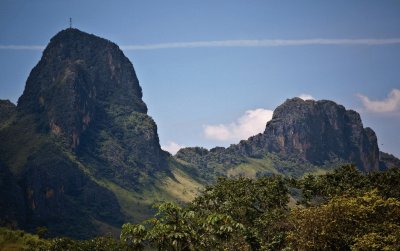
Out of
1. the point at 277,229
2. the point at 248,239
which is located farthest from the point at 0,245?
the point at 277,229

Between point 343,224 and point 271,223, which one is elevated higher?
point 271,223

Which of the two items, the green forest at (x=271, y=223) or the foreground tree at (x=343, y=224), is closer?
the green forest at (x=271, y=223)

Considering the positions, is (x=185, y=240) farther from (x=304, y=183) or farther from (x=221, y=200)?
(x=304, y=183)

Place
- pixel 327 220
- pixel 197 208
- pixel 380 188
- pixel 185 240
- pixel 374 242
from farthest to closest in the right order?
pixel 380 188
pixel 197 208
pixel 327 220
pixel 374 242
pixel 185 240

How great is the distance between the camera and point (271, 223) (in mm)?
81438

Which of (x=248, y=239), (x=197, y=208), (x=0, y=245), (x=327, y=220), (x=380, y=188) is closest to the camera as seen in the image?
(x=327, y=220)

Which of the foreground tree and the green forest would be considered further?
the foreground tree

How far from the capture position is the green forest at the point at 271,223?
31.6m

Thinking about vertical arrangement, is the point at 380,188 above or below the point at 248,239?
above

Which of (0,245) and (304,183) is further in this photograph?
(304,183)

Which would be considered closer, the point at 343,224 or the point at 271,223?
the point at 343,224

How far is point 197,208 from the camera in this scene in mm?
89250

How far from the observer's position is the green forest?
31.6 m

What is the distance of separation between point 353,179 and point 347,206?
143ft
